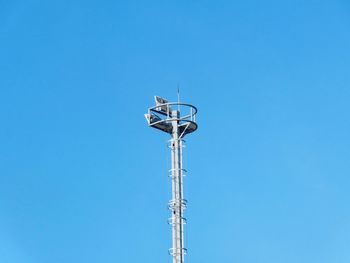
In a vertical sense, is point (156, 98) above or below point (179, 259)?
above

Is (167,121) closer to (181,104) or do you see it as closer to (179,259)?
(181,104)

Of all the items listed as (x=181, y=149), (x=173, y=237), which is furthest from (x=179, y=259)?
(x=181, y=149)

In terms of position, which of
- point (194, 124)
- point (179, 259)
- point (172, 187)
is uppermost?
point (194, 124)

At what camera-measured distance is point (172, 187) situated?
7969 centimetres

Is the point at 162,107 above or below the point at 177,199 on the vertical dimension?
above

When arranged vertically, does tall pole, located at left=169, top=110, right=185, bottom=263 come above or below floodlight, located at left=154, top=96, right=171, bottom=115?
below

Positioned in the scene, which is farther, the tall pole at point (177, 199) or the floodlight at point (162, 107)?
the floodlight at point (162, 107)

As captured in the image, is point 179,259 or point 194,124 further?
point 194,124

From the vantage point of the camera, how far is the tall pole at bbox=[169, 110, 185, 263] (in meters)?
77.3

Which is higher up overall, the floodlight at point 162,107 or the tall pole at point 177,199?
the floodlight at point 162,107

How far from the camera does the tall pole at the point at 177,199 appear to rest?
7731cm

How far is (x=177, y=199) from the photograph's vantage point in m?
79.0

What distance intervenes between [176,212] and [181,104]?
388 inches

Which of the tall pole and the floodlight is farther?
the floodlight
